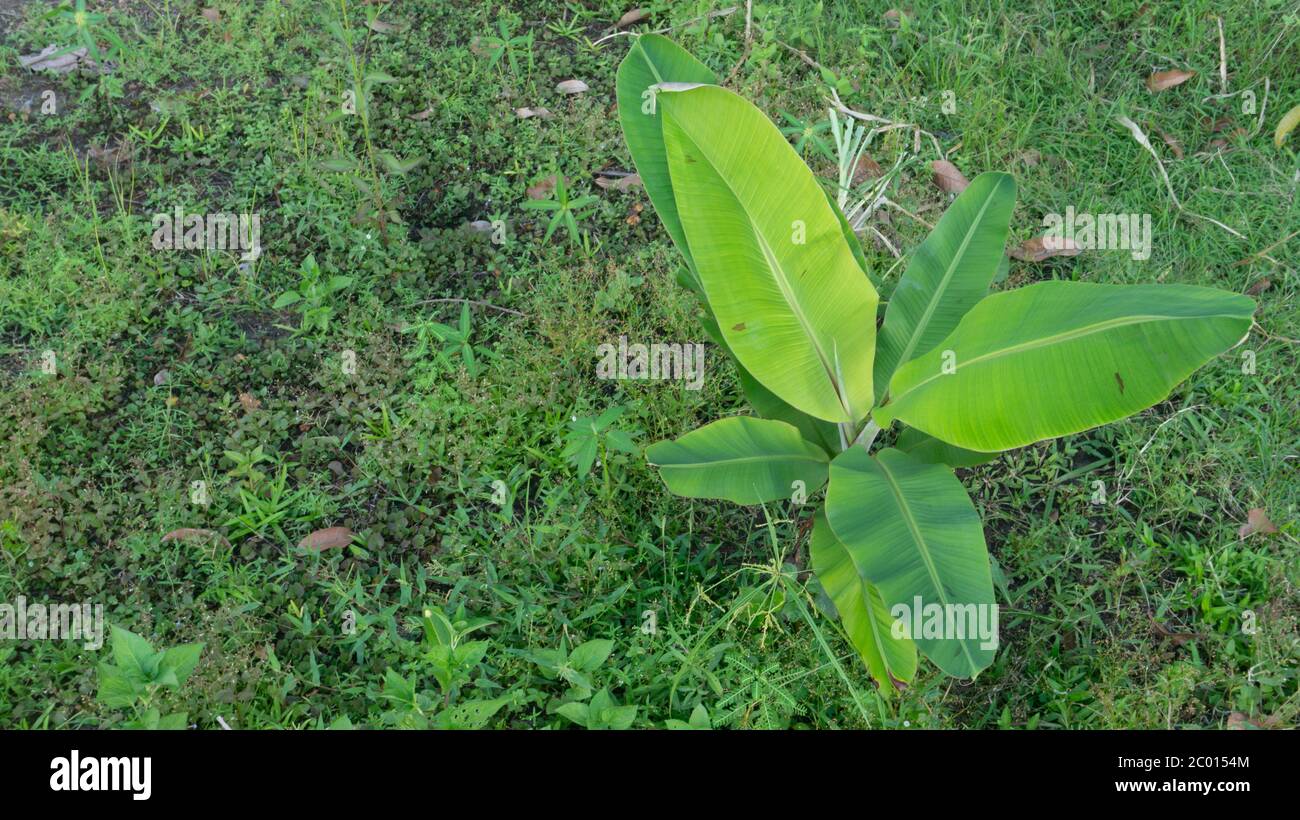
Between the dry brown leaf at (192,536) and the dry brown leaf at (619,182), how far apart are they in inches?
80.3

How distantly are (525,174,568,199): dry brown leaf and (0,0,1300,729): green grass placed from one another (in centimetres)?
8

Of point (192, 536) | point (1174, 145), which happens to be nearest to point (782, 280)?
point (192, 536)

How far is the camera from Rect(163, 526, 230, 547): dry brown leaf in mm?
3205

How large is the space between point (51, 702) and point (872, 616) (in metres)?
2.24

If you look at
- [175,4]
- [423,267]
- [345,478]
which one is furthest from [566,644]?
[175,4]

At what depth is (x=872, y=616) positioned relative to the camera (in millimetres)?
2639

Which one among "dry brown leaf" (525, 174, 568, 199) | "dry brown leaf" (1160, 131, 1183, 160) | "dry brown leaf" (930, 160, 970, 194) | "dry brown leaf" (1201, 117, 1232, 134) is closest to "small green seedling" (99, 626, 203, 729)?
"dry brown leaf" (525, 174, 568, 199)

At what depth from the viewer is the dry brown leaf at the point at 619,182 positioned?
4.23 m

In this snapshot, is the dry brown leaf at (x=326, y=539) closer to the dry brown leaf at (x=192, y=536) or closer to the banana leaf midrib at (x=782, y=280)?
the dry brown leaf at (x=192, y=536)

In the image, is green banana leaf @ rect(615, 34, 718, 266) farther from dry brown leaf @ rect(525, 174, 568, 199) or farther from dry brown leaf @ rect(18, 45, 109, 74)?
dry brown leaf @ rect(18, 45, 109, 74)

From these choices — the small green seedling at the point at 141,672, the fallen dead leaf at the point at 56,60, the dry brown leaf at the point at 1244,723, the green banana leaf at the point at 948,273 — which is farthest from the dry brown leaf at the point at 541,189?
the dry brown leaf at the point at 1244,723

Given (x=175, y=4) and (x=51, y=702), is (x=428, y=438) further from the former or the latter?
(x=175, y=4)

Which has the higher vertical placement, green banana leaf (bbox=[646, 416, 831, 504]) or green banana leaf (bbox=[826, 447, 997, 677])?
green banana leaf (bbox=[646, 416, 831, 504])

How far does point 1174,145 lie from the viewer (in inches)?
165
